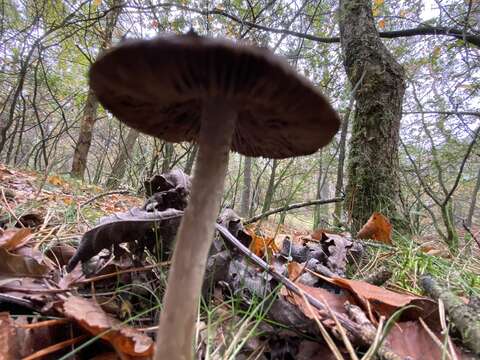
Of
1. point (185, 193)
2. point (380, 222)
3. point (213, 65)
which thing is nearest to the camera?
point (213, 65)

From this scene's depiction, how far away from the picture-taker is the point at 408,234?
2.65 metres

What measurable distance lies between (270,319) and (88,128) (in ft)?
23.3

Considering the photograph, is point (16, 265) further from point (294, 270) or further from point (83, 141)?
point (83, 141)

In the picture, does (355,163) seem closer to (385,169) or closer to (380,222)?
(385,169)

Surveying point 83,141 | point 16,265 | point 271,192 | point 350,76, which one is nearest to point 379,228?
point 271,192

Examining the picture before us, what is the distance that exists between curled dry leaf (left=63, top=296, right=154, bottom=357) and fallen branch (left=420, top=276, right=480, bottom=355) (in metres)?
0.84

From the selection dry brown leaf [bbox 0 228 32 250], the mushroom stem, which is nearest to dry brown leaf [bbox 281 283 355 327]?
the mushroom stem

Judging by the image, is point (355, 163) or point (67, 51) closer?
point (355, 163)

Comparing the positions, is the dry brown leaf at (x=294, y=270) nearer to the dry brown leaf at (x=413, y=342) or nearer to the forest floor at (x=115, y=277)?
the forest floor at (x=115, y=277)

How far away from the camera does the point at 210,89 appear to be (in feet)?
2.55

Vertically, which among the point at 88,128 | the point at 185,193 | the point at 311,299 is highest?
the point at 88,128

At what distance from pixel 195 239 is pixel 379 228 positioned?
1795 millimetres

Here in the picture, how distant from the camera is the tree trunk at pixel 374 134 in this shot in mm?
2809

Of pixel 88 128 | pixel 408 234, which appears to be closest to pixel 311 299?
pixel 408 234
